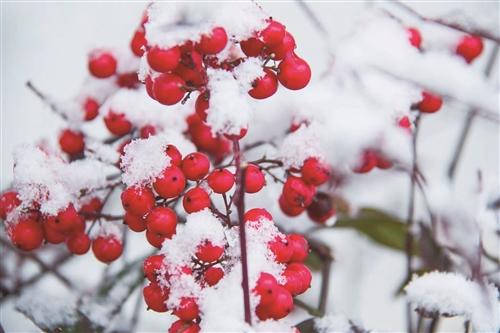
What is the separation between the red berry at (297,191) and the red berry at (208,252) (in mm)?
170

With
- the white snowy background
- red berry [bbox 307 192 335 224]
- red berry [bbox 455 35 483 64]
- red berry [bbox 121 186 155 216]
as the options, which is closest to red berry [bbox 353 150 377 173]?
red berry [bbox 307 192 335 224]

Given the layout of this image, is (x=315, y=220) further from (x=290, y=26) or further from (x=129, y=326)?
(x=290, y=26)

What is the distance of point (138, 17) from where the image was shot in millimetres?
1405

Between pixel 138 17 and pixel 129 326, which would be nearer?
pixel 129 326

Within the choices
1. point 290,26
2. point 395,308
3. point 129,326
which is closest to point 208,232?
point 129,326

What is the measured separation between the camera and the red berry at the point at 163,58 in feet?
1.67

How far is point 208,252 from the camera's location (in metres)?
0.53

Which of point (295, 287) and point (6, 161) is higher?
point (295, 287)

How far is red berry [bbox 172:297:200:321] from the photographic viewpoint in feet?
1.68

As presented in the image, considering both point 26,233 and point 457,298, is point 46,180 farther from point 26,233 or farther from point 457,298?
point 457,298

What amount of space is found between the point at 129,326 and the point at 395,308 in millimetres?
775

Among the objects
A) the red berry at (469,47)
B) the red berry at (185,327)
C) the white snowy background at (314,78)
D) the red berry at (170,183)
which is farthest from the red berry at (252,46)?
the white snowy background at (314,78)

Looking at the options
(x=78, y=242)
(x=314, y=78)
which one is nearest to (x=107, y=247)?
(x=78, y=242)

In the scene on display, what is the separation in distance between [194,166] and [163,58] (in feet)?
0.37
